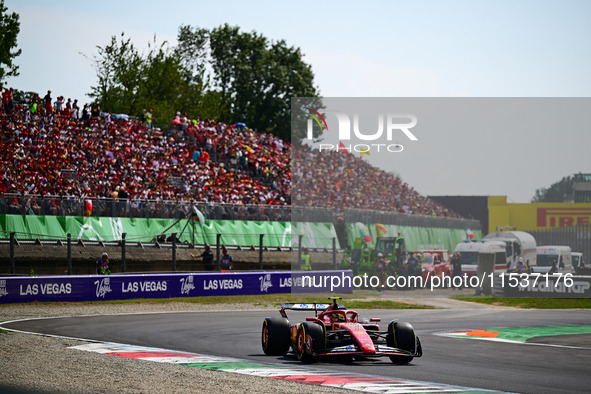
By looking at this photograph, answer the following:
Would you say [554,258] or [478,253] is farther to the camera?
[478,253]

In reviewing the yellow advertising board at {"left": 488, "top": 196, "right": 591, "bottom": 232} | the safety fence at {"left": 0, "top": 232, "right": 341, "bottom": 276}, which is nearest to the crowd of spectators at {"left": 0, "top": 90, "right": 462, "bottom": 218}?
the safety fence at {"left": 0, "top": 232, "right": 341, "bottom": 276}

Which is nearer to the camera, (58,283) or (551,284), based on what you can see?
(58,283)

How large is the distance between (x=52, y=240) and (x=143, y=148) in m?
12.2

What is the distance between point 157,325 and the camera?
19.9 m

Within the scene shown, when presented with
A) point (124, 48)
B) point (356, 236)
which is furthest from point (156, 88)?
point (356, 236)

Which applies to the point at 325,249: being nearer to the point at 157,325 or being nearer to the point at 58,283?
the point at 58,283

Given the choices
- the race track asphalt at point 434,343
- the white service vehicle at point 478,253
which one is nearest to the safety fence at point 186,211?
the white service vehicle at point 478,253

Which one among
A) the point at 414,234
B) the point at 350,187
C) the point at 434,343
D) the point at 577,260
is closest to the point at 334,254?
the point at 414,234

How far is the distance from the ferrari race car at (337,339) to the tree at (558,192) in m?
20.3

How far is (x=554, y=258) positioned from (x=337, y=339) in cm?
2057

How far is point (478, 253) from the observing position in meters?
33.2

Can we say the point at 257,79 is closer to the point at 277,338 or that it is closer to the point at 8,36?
the point at 8,36

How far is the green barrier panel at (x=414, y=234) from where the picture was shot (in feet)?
111

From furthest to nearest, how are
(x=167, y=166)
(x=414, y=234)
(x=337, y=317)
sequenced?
(x=167, y=166), (x=414, y=234), (x=337, y=317)
